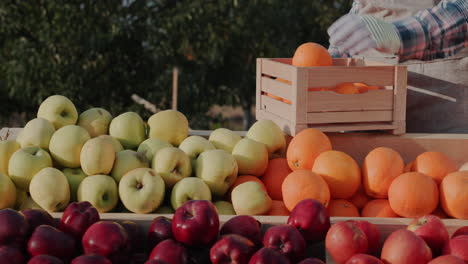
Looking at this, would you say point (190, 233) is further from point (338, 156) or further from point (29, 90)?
point (29, 90)

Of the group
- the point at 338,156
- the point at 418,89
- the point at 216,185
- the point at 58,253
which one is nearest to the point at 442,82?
the point at 418,89

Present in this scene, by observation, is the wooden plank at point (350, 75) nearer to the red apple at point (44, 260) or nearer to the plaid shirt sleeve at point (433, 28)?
the plaid shirt sleeve at point (433, 28)

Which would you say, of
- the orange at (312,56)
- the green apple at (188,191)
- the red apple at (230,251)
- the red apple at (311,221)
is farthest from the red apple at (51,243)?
the orange at (312,56)

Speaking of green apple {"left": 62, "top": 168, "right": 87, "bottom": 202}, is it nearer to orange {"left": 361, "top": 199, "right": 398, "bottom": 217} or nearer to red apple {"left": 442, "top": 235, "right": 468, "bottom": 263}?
orange {"left": 361, "top": 199, "right": 398, "bottom": 217}

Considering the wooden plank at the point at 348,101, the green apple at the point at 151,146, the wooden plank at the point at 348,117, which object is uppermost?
the wooden plank at the point at 348,101

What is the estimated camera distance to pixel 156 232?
150 cm

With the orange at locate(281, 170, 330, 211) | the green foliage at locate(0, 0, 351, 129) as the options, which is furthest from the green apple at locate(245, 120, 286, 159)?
the green foliage at locate(0, 0, 351, 129)

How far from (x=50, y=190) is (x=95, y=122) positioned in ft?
1.43

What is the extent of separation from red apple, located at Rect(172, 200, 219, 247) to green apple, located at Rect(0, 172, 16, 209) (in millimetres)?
665

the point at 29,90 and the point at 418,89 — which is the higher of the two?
the point at 418,89

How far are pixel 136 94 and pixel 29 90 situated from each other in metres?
1.05

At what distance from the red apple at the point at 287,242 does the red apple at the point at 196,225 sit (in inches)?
5.2

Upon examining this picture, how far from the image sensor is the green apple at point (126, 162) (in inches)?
75.5

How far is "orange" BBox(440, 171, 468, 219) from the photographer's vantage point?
1719 millimetres
